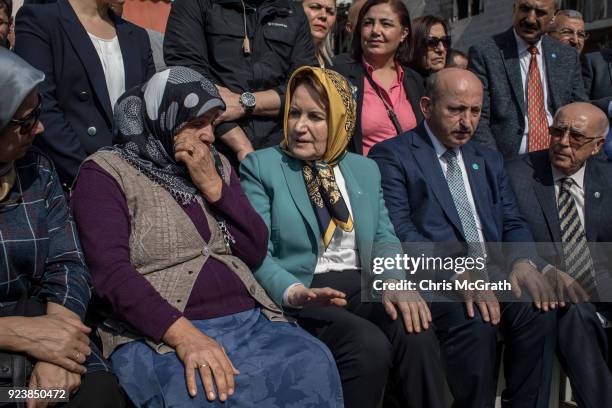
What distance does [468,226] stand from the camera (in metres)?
3.84

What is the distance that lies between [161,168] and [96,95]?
0.80 m

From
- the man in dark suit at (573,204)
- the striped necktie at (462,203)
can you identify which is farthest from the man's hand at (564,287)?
the striped necktie at (462,203)

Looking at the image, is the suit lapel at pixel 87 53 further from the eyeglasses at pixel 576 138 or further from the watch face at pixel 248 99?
the eyeglasses at pixel 576 138

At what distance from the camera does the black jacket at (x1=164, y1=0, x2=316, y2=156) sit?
3.74 meters

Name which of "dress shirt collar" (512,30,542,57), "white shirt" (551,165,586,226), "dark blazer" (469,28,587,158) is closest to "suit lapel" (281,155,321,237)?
"white shirt" (551,165,586,226)

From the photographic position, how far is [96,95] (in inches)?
135

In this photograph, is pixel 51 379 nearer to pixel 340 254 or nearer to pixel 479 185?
pixel 340 254

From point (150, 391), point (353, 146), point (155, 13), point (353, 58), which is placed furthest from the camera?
point (155, 13)

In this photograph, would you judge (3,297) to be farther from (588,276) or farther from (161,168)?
(588,276)

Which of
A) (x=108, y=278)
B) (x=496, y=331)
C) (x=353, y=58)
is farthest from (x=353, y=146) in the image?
(x=108, y=278)

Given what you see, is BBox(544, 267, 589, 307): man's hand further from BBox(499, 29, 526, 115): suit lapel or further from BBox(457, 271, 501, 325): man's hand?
BBox(499, 29, 526, 115): suit lapel

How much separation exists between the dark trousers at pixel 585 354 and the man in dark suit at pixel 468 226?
0.34 ft

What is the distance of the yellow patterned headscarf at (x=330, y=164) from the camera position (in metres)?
3.36

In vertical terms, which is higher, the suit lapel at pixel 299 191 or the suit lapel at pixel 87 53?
the suit lapel at pixel 87 53
